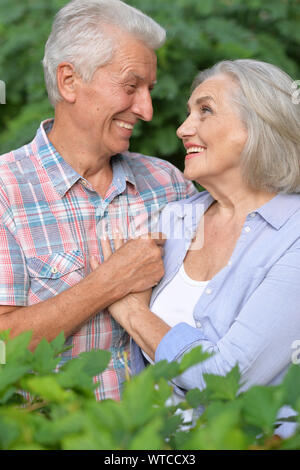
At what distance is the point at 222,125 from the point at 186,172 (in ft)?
0.72

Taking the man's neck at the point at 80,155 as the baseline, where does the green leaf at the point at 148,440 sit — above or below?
below

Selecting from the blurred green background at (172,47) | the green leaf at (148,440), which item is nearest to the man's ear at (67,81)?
the blurred green background at (172,47)

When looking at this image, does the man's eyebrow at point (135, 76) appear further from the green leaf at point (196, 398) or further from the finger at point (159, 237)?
the green leaf at point (196, 398)

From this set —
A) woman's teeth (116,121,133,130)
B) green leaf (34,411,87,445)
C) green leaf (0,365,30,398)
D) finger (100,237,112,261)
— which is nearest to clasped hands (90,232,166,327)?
finger (100,237,112,261)

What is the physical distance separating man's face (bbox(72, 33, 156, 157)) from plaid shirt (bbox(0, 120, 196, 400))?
16 centimetres

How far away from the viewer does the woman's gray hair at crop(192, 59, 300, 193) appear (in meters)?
2.11

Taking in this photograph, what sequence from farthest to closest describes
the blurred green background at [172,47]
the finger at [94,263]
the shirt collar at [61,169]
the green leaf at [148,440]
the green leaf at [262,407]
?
the blurred green background at [172,47], the shirt collar at [61,169], the finger at [94,263], the green leaf at [262,407], the green leaf at [148,440]

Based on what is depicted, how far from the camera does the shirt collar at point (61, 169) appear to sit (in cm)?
227

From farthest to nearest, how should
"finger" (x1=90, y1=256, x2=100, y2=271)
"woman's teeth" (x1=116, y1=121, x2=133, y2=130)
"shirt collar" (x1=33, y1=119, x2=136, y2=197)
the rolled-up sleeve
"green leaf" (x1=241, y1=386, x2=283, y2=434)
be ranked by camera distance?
1. "woman's teeth" (x1=116, y1=121, x2=133, y2=130)
2. "shirt collar" (x1=33, y1=119, x2=136, y2=197)
3. "finger" (x1=90, y1=256, x2=100, y2=271)
4. the rolled-up sleeve
5. "green leaf" (x1=241, y1=386, x2=283, y2=434)

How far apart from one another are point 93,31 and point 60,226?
2.56 ft

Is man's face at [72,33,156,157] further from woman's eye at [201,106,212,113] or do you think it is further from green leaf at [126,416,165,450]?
green leaf at [126,416,165,450]

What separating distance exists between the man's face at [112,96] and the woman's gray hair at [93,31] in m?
0.03

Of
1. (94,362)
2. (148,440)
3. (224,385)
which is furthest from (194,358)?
Result: (148,440)

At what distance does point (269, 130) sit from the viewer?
2.12m
